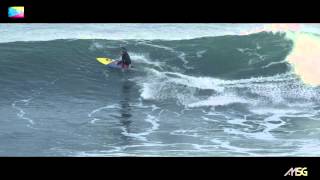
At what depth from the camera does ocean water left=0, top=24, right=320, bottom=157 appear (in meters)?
9.98

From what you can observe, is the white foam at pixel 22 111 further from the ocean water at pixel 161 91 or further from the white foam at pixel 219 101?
the white foam at pixel 219 101

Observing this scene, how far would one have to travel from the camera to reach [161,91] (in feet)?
36.1

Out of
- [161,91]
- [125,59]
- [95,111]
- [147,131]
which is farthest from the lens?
[125,59]

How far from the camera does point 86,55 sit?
11727 mm

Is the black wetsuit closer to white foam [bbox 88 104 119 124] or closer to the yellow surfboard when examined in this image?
the yellow surfboard

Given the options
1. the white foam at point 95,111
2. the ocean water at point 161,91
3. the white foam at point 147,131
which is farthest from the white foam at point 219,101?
the white foam at point 95,111
